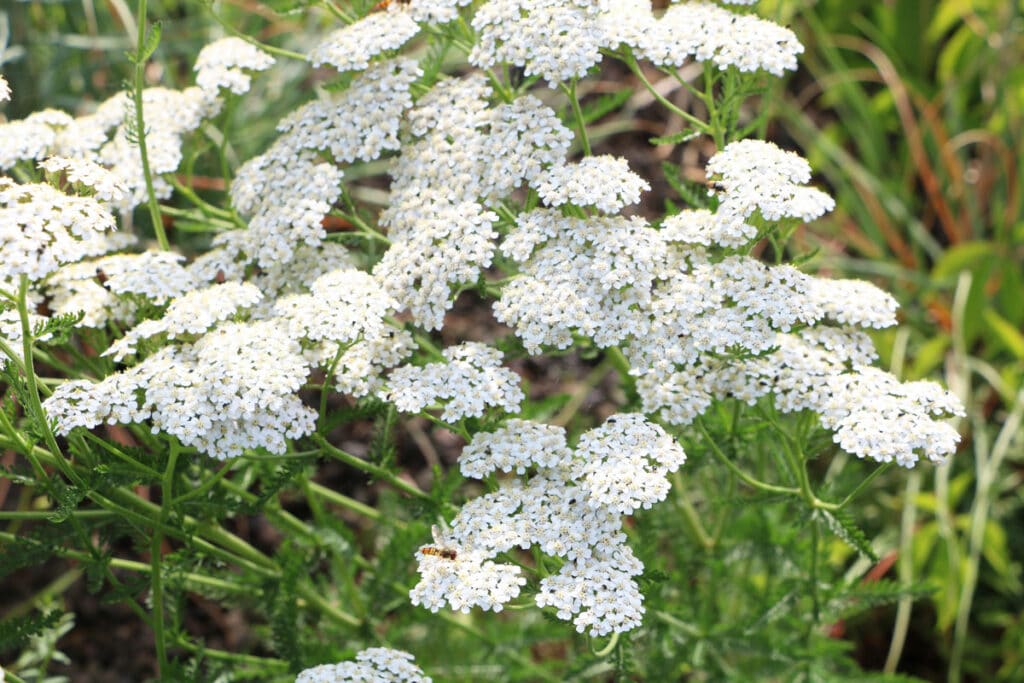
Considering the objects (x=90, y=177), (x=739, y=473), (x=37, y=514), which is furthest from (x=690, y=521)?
(x=90, y=177)

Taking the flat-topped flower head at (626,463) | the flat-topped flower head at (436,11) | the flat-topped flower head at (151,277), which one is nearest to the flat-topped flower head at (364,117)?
the flat-topped flower head at (436,11)

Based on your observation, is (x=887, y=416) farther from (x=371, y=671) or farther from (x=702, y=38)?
(x=371, y=671)

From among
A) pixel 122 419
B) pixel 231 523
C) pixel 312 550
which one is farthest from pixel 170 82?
pixel 122 419

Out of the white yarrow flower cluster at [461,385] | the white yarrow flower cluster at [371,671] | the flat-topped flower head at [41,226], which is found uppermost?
the flat-topped flower head at [41,226]

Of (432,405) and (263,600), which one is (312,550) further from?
(432,405)

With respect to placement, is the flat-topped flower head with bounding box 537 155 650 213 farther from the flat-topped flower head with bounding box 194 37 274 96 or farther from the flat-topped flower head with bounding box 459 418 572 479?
the flat-topped flower head with bounding box 194 37 274 96

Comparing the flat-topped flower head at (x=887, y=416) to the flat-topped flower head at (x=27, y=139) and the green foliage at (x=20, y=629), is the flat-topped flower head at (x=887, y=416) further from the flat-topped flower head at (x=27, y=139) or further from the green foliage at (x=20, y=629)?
the flat-topped flower head at (x=27, y=139)

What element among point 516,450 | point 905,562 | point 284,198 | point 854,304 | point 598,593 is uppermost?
point 284,198

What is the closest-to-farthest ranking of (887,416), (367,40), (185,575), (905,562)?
(887,416) → (367,40) → (185,575) → (905,562)

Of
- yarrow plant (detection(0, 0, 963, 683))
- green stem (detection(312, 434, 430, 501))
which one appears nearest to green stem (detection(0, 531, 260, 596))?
yarrow plant (detection(0, 0, 963, 683))
